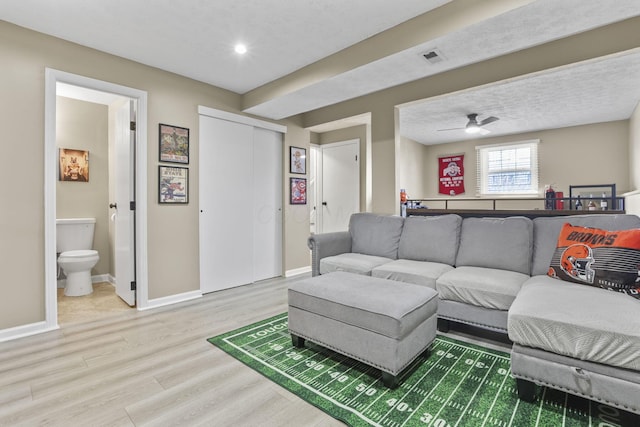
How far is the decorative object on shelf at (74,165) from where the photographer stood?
4.02 m

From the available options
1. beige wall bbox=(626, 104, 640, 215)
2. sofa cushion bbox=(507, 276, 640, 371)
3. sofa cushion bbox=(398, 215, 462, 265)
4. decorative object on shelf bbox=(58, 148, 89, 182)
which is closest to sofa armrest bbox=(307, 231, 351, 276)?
sofa cushion bbox=(398, 215, 462, 265)

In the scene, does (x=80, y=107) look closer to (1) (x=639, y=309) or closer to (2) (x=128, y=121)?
(2) (x=128, y=121)

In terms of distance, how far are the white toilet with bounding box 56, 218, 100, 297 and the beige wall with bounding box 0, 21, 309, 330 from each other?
39.1 inches

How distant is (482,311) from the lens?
88.9 inches

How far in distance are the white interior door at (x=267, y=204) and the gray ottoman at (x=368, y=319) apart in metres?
2.15

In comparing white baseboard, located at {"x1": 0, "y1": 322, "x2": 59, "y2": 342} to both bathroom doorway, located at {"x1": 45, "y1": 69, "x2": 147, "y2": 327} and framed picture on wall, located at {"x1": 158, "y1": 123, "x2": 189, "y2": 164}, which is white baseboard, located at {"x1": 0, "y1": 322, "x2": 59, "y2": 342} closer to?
bathroom doorway, located at {"x1": 45, "y1": 69, "x2": 147, "y2": 327}

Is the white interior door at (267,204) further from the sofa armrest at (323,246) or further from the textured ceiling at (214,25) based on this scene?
the textured ceiling at (214,25)

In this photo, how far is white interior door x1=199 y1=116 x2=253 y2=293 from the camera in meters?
3.72

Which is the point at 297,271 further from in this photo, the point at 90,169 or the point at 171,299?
the point at 90,169

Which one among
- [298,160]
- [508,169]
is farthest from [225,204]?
[508,169]

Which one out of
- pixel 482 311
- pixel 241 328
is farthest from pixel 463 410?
pixel 241 328

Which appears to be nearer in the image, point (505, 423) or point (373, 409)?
point (505, 423)

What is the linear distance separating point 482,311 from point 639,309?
0.85 metres

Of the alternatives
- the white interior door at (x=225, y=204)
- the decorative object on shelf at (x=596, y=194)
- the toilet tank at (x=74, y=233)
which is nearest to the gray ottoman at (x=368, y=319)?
the white interior door at (x=225, y=204)
